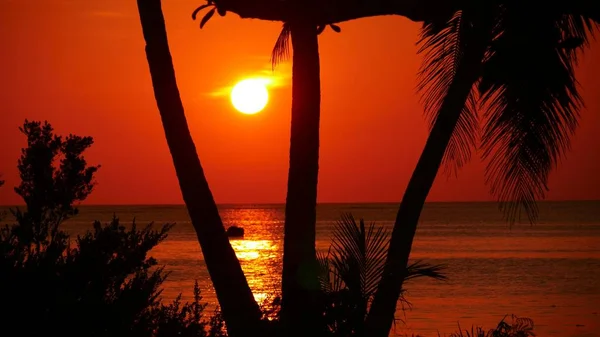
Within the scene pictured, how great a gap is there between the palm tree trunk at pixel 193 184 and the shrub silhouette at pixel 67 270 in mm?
725

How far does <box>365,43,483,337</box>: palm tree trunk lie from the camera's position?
914 cm

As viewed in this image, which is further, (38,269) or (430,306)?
(430,306)

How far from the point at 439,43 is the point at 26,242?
5.65m

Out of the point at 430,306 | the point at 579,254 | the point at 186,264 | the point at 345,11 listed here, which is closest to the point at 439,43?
the point at 345,11

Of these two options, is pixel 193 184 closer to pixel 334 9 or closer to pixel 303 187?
pixel 303 187

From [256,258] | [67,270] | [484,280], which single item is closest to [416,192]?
[67,270]

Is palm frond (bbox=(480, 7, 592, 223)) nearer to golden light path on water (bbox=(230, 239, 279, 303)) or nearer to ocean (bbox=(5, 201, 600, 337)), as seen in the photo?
ocean (bbox=(5, 201, 600, 337))

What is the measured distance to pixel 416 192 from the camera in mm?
9195

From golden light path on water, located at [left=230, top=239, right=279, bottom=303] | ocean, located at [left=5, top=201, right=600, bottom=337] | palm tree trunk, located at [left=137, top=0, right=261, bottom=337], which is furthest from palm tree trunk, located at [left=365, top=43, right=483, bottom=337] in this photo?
golden light path on water, located at [left=230, top=239, right=279, bottom=303]

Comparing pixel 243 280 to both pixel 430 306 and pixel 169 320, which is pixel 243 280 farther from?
pixel 430 306

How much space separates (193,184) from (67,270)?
4.65 feet

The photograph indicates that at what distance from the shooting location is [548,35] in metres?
11.0

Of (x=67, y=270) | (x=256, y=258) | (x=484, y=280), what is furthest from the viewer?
(x=256, y=258)

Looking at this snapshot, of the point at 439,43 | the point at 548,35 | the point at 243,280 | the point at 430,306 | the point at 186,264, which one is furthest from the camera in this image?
the point at 186,264
